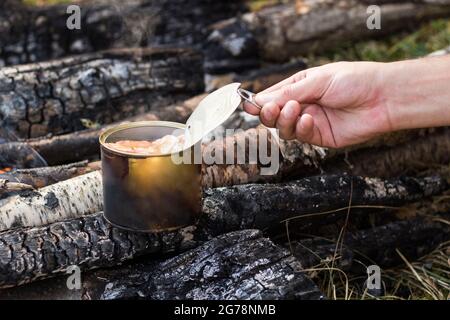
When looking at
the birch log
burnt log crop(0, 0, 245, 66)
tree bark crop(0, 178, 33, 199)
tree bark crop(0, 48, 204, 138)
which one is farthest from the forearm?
burnt log crop(0, 0, 245, 66)

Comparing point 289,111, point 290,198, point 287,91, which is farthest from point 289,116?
point 290,198

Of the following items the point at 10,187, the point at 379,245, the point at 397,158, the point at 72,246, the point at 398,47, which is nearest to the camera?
the point at 72,246

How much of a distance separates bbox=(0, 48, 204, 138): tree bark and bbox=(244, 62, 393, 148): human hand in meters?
1.60

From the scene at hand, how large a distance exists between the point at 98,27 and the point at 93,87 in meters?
1.49

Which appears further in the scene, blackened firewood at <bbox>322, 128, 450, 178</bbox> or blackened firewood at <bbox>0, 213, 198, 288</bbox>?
blackened firewood at <bbox>322, 128, 450, 178</bbox>

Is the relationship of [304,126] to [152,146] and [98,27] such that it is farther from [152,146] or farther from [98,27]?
[98,27]

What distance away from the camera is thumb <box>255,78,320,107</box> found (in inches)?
100.0

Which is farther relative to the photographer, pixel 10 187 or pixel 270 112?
pixel 10 187

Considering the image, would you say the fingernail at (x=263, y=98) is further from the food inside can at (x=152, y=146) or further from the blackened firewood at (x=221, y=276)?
the blackened firewood at (x=221, y=276)

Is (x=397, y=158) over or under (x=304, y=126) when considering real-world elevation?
under

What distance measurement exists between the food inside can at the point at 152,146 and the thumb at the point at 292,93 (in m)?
0.41

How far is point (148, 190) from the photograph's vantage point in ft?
7.36

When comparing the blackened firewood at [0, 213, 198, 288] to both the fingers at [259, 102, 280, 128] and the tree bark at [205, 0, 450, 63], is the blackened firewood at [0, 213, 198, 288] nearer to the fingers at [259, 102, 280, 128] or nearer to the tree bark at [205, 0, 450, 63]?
the fingers at [259, 102, 280, 128]

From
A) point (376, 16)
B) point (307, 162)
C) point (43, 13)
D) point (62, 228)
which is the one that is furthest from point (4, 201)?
point (376, 16)
